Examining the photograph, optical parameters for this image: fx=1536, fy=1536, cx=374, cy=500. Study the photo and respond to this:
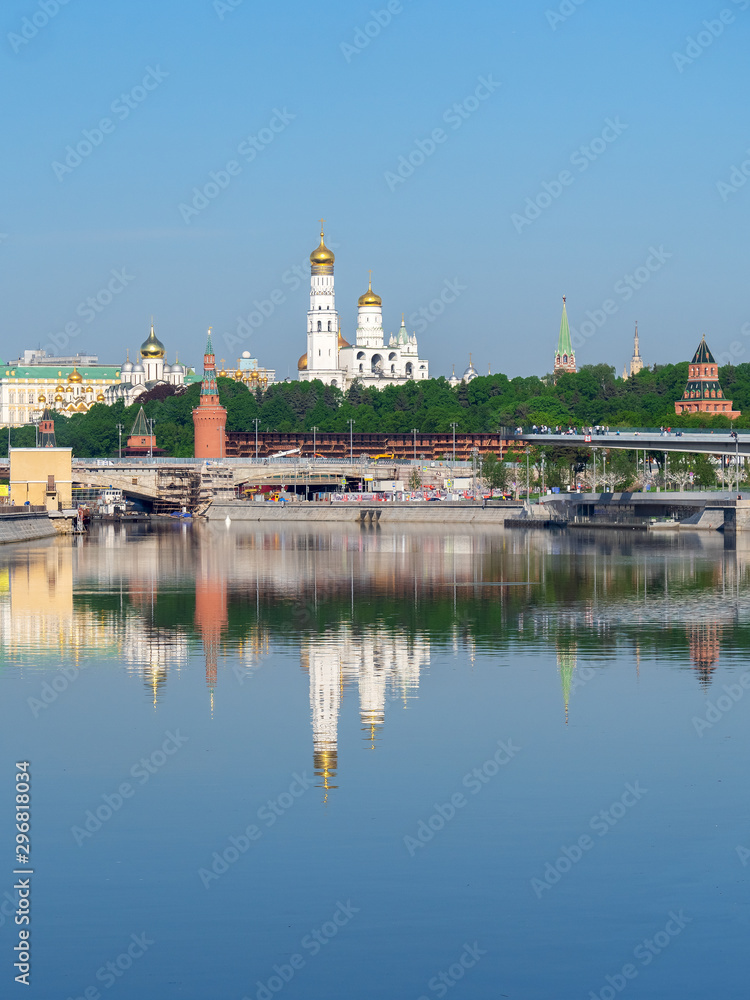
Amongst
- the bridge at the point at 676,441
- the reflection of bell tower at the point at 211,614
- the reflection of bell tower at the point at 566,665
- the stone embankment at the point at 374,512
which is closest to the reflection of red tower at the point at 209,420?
the stone embankment at the point at 374,512

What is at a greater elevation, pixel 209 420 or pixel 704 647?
pixel 209 420

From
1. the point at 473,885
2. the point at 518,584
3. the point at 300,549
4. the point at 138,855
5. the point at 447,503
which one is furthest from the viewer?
the point at 447,503

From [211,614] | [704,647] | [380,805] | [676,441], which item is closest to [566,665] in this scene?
[704,647]

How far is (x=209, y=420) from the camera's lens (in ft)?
593

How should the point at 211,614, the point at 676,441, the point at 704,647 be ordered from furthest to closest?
1. the point at 676,441
2. the point at 211,614
3. the point at 704,647

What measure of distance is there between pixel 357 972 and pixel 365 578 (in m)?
42.0

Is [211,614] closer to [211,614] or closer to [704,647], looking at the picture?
[211,614]

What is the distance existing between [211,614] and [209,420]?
13971 cm

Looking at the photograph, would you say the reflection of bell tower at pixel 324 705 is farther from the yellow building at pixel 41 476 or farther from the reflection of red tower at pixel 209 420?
the reflection of red tower at pixel 209 420

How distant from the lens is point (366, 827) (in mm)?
18047

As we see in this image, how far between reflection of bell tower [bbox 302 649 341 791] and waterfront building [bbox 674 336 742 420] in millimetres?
148270

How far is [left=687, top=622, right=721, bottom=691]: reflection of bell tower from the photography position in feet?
98.6

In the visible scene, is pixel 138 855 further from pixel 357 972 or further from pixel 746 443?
pixel 746 443

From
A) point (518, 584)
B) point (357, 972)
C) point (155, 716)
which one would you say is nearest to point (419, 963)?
point (357, 972)
